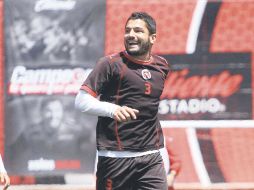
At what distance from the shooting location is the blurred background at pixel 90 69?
812cm

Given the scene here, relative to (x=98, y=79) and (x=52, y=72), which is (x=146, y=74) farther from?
(x=52, y=72)

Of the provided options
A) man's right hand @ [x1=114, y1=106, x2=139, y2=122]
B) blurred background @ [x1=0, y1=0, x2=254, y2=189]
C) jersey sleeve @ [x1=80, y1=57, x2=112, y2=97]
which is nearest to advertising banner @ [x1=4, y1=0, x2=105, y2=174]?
blurred background @ [x1=0, y1=0, x2=254, y2=189]

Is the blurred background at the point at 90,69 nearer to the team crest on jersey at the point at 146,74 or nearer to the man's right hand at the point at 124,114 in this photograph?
the team crest on jersey at the point at 146,74

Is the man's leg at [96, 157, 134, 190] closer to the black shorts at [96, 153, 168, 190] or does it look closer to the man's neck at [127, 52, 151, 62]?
the black shorts at [96, 153, 168, 190]

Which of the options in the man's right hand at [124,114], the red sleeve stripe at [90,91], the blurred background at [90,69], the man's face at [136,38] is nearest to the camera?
the man's right hand at [124,114]

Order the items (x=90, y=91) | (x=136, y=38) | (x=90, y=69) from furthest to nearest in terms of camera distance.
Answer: (x=90, y=69) < (x=136, y=38) < (x=90, y=91)

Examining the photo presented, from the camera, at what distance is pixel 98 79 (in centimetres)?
480

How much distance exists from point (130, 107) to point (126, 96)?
7 centimetres

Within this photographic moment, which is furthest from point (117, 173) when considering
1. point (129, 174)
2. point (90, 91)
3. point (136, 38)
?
point (136, 38)

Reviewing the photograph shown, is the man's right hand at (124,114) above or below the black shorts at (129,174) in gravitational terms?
above

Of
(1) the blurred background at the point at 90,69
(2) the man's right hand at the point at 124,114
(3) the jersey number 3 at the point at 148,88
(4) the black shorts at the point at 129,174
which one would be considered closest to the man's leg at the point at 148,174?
(4) the black shorts at the point at 129,174

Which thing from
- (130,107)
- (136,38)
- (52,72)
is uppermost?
(136,38)

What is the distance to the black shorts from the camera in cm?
493

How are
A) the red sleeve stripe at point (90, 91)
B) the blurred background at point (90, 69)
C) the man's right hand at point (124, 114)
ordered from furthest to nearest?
the blurred background at point (90, 69)
the red sleeve stripe at point (90, 91)
the man's right hand at point (124, 114)
